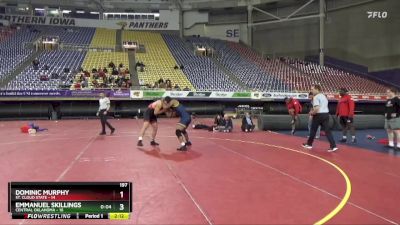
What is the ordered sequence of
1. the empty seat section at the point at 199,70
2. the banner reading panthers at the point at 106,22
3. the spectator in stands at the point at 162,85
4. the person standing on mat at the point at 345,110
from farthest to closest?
the banner reading panthers at the point at 106,22, the empty seat section at the point at 199,70, the spectator in stands at the point at 162,85, the person standing on mat at the point at 345,110

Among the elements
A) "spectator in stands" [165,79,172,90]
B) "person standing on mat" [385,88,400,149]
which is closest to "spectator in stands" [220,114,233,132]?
"person standing on mat" [385,88,400,149]

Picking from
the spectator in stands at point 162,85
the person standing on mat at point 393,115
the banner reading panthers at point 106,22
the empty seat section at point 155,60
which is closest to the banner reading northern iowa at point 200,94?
the empty seat section at point 155,60

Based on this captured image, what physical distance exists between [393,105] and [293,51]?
1253 inches

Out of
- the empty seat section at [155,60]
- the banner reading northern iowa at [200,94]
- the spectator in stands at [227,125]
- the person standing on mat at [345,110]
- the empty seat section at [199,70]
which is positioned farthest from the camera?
the empty seat section at [155,60]

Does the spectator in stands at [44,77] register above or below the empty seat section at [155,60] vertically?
below

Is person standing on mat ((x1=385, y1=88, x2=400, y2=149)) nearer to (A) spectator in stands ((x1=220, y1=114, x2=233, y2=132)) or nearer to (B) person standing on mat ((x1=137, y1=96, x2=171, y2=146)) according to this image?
(B) person standing on mat ((x1=137, y1=96, x2=171, y2=146))

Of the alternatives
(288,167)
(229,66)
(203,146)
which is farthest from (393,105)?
(229,66)

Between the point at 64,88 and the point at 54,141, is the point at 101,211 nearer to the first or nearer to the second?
the point at 54,141

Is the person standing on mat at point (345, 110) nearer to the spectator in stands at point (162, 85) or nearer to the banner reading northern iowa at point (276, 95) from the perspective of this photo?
the banner reading northern iowa at point (276, 95)
